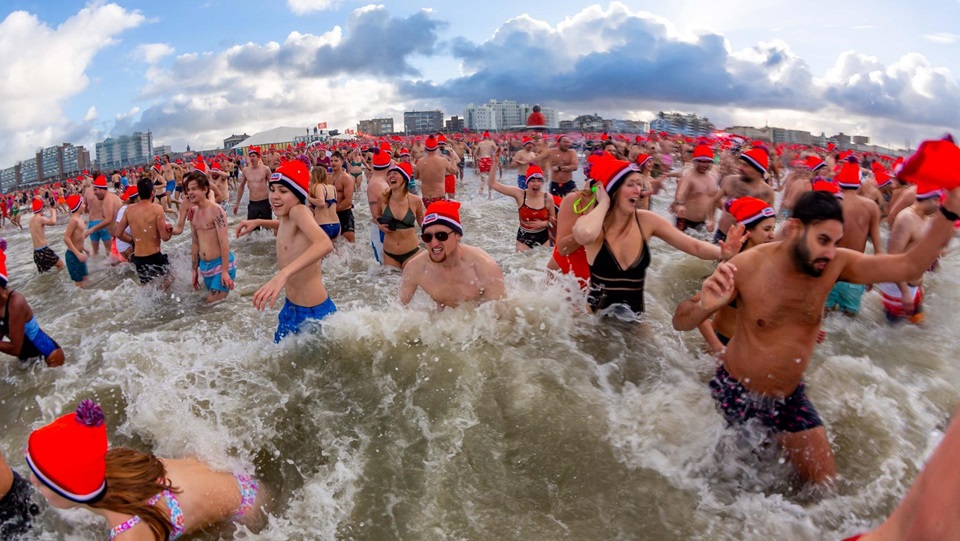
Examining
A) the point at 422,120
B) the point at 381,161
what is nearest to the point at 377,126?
the point at 422,120

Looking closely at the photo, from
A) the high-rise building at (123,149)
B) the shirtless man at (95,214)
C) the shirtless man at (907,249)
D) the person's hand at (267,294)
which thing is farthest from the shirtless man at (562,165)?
the high-rise building at (123,149)

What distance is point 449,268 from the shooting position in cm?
404

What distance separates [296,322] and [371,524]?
1933 mm

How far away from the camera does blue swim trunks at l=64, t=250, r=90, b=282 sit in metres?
7.38

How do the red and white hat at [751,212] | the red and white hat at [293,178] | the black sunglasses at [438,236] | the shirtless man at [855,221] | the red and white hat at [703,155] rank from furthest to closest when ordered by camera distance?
the red and white hat at [703,155]
the shirtless man at [855,221]
the red and white hat at [293,178]
the black sunglasses at [438,236]
the red and white hat at [751,212]

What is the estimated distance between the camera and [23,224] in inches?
780

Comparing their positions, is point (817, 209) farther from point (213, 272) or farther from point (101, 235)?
point (101, 235)

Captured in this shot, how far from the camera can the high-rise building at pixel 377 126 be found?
6519 centimetres

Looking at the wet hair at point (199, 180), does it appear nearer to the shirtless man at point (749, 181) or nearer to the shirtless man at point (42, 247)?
the shirtless man at point (42, 247)

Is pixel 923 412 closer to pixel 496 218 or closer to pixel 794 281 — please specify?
pixel 794 281

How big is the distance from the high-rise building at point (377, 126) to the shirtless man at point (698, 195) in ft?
199

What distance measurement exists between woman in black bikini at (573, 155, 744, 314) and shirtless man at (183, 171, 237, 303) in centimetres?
387

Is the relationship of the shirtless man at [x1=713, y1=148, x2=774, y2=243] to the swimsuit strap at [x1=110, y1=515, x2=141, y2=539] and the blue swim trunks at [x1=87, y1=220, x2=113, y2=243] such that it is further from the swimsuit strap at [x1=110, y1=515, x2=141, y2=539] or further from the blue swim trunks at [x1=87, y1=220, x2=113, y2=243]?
the blue swim trunks at [x1=87, y1=220, x2=113, y2=243]

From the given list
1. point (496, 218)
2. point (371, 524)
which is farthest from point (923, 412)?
point (496, 218)
